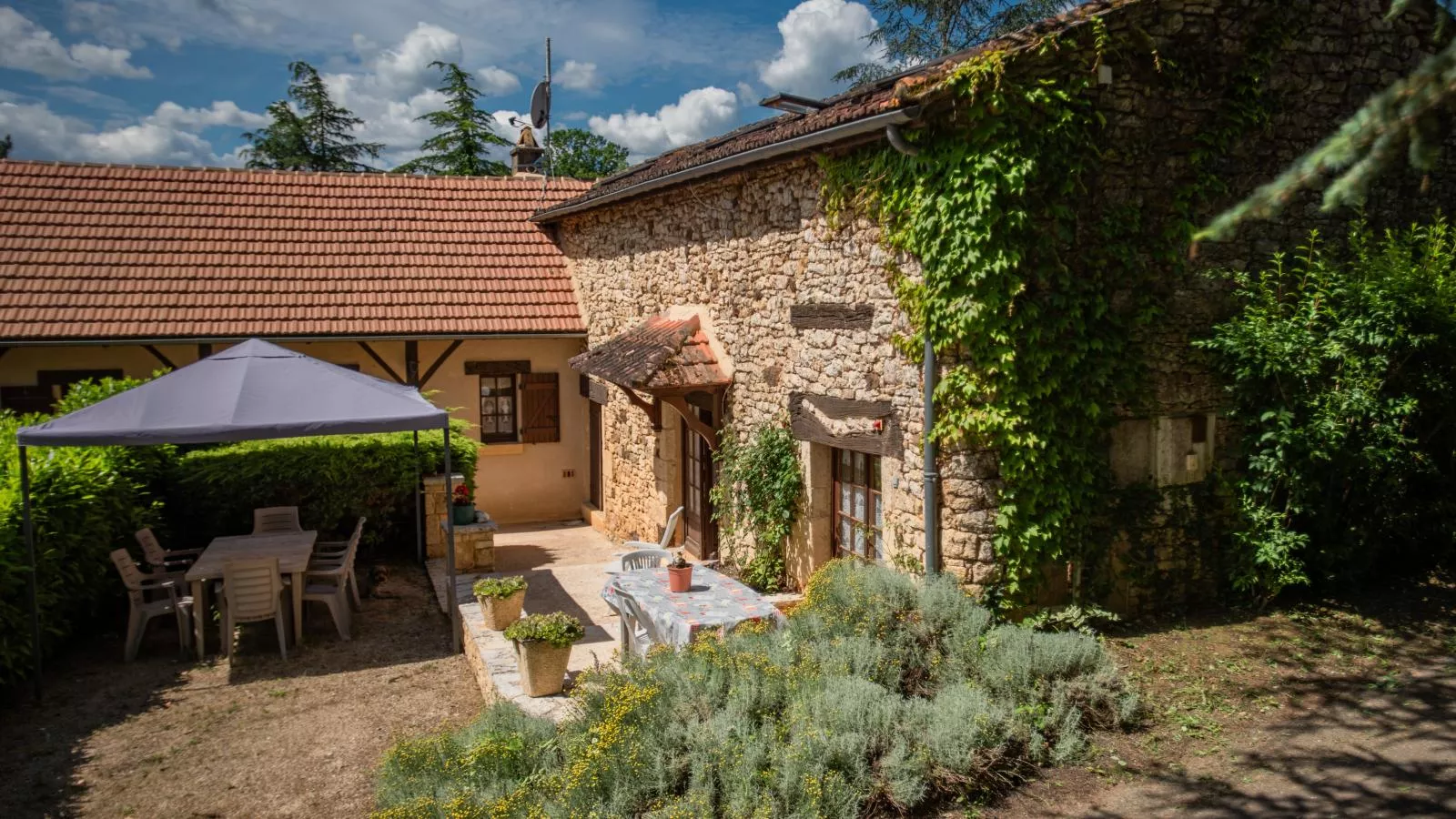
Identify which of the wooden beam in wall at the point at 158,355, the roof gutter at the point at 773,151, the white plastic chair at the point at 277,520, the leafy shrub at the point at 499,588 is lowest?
the leafy shrub at the point at 499,588

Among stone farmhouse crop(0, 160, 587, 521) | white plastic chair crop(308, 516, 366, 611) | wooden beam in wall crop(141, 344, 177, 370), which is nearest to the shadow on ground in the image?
white plastic chair crop(308, 516, 366, 611)

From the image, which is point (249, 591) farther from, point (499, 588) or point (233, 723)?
point (499, 588)

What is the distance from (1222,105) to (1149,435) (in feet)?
8.14

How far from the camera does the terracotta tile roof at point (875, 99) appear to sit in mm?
6164

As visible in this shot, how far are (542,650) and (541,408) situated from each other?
798 cm

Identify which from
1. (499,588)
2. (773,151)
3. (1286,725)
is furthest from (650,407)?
(1286,725)

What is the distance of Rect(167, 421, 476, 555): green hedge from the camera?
32.6ft

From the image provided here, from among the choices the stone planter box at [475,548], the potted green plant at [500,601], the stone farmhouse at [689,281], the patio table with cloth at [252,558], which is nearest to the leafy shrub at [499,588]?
the potted green plant at [500,601]

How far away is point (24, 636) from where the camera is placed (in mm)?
6953

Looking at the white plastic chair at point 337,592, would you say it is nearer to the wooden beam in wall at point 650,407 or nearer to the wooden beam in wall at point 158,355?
the wooden beam in wall at point 650,407

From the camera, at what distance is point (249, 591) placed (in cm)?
764

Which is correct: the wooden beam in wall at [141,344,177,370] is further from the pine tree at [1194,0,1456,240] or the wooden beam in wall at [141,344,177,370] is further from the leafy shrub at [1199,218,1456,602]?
the pine tree at [1194,0,1456,240]

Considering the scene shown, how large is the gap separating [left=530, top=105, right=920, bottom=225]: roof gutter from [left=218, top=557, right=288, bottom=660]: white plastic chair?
4940mm

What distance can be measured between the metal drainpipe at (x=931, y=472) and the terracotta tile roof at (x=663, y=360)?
305 cm
